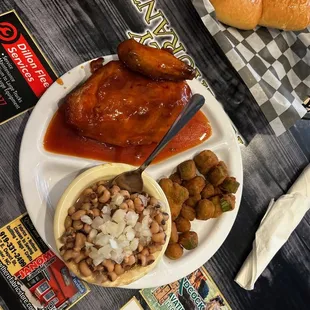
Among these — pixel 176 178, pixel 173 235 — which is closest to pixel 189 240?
pixel 173 235

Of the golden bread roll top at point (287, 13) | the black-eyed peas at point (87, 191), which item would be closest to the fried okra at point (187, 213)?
the black-eyed peas at point (87, 191)

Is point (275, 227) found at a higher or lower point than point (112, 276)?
lower

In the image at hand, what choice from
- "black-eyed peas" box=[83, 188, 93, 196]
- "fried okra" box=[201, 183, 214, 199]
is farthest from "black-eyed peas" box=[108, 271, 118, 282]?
"fried okra" box=[201, 183, 214, 199]

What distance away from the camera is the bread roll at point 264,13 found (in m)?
2.38

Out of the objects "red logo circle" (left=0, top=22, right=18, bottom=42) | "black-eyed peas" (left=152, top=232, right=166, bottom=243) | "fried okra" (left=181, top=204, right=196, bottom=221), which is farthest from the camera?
"fried okra" (left=181, top=204, right=196, bottom=221)

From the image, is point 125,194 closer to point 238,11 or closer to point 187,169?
point 187,169

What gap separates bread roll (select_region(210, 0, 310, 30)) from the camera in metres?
2.38

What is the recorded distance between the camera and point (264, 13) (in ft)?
8.16

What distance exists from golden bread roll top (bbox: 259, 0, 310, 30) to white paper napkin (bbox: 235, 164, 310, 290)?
0.88 metres

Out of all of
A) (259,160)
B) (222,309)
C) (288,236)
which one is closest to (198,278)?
(222,309)

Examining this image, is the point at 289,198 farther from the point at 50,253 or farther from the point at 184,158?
the point at 50,253

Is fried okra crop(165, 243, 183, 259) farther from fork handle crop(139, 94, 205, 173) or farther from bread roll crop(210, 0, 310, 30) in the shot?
bread roll crop(210, 0, 310, 30)

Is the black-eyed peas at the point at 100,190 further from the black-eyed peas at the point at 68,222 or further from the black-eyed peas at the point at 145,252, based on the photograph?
the black-eyed peas at the point at 145,252

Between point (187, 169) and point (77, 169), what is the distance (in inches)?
21.9
